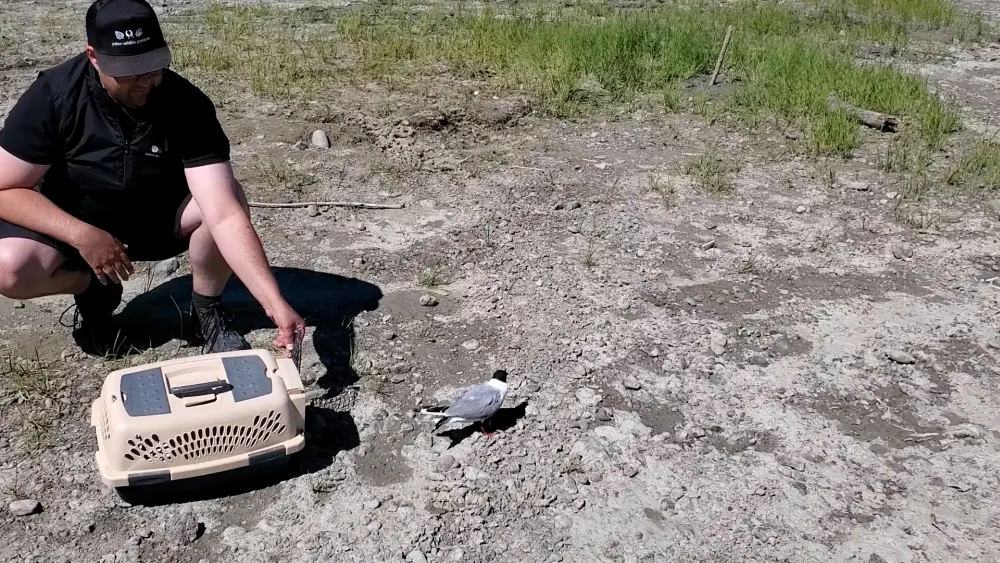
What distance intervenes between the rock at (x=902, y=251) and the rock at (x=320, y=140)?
3080mm

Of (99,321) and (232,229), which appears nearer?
(232,229)

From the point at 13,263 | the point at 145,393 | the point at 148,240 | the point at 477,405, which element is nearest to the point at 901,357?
the point at 477,405

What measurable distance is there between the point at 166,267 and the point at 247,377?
1556mm

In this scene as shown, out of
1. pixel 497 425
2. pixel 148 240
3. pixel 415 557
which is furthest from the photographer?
pixel 148 240

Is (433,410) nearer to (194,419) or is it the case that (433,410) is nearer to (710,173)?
(194,419)

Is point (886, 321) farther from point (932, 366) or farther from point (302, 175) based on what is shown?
point (302, 175)

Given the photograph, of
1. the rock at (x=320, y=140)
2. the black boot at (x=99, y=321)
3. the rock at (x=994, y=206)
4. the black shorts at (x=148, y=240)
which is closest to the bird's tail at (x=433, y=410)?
the black shorts at (x=148, y=240)

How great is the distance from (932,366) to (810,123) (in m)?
2.71

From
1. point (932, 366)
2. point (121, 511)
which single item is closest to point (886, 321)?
point (932, 366)

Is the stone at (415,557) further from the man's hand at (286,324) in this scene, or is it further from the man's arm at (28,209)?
the man's arm at (28,209)

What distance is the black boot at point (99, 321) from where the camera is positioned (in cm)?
301

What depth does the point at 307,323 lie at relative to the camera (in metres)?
3.37

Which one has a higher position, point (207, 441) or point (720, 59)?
point (207, 441)

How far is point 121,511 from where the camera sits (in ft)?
7.95
